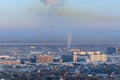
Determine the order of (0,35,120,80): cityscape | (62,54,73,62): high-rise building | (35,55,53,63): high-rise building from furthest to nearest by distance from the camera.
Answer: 1. (62,54,73,62): high-rise building
2. (35,55,53,63): high-rise building
3. (0,35,120,80): cityscape

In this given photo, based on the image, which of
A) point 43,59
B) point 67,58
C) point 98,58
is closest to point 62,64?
point 43,59

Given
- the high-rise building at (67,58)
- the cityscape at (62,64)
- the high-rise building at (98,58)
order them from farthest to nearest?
the high-rise building at (98,58) < the high-rise building at (67,58) < the cityscape at (62,64)

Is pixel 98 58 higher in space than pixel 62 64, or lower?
higher

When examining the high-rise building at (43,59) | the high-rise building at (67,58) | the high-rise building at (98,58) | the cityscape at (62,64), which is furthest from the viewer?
the high-rise building at (98,58)

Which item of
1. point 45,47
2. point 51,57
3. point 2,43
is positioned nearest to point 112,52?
point 51,57

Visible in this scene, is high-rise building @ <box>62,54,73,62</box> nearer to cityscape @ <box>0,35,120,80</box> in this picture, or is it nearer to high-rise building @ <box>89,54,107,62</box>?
cityscape @ <box>0,35,120,80</box>

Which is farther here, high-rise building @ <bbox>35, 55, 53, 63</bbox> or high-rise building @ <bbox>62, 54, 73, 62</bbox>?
high-rise building @ <bbox>62, 54, 73, 62</bbox>

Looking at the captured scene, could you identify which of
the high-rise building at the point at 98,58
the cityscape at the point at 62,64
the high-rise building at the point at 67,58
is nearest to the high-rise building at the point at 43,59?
the cityscape at the point at 62,64

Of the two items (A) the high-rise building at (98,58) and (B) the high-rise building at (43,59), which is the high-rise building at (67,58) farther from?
(A) the high-rise building at (98,58)

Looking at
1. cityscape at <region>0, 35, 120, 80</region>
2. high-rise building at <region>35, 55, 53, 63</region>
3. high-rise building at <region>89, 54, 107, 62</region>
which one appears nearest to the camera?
cityscape at <region>0, 35, 120, 80</region>

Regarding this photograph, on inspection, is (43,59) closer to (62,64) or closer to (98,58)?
(62,64)

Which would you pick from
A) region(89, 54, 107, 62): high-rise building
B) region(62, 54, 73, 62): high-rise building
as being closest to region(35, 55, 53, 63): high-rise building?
region(62, 54, 73, 62): high-rise building

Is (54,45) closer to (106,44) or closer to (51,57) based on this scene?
(106,44)
